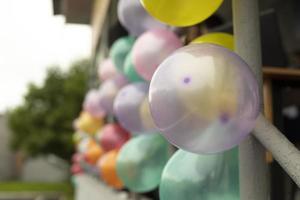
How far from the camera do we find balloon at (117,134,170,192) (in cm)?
237

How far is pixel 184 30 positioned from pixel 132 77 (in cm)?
33

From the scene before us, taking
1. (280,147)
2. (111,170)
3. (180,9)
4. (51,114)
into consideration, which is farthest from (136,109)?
(51,114)

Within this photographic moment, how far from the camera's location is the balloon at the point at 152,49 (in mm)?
2143

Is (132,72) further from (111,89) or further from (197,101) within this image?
(197,101)

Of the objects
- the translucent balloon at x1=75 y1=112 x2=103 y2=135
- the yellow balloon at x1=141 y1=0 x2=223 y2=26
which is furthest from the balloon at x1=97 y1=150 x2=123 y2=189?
the translucent balloon at x1=75 y1=112 x2=103 y2=135

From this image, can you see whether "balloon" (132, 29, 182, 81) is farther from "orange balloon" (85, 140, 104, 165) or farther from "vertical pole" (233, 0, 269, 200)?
"orange balloon" (85, 140, 104, 165)

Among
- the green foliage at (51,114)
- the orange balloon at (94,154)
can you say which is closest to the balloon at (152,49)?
the orange balloon at (94,154)

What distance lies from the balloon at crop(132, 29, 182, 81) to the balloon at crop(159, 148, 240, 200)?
2.01 feet

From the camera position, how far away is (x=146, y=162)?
2.37m

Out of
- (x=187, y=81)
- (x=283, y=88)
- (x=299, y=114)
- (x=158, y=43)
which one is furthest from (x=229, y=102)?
(x=299, y=114)

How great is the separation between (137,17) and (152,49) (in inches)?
14.4

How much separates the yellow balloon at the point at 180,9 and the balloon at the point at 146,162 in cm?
95

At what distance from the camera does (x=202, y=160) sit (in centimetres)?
161

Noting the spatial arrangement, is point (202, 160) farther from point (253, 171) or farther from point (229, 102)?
point (229, 102)
